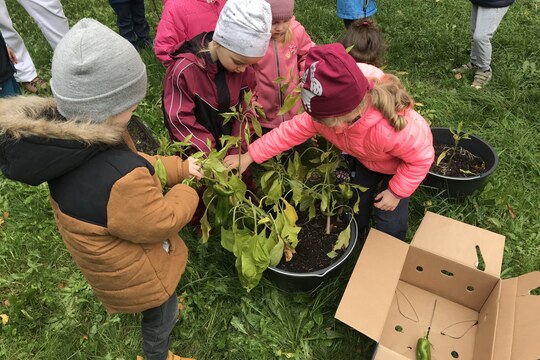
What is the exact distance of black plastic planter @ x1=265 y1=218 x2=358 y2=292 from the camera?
2.10 m

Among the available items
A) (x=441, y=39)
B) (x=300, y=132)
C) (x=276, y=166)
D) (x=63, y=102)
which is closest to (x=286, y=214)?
(x=276, y=166)

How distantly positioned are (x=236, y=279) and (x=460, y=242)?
122 centimetres

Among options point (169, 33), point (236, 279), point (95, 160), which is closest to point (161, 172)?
point (95, 160)

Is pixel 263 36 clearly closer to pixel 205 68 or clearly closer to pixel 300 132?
pixel 205 68

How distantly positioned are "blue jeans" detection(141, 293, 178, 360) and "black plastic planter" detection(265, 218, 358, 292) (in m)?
0.53

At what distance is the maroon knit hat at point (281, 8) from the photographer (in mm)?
2396

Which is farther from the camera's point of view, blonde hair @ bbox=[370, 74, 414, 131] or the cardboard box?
blonde hair @ bbox=[370, 74, 414, 131]

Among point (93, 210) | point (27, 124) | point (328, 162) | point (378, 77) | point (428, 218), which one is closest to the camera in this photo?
point (27, 124)

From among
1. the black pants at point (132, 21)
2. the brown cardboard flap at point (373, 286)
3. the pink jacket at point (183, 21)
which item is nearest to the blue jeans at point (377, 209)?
the brown cardboard flap at point (373, 286)

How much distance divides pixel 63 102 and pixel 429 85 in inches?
134

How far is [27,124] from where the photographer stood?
123 centimetres

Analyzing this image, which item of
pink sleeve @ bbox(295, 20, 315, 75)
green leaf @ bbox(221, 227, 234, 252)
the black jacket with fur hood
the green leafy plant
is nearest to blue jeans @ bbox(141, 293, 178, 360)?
the black jacket with fur hood

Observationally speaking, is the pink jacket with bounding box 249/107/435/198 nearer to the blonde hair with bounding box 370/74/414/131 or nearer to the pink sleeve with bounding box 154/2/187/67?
the blonde hair with bounding box 370/74/414/131

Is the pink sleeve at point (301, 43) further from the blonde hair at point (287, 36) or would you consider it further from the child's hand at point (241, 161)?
the child's hand at point (241, 161)
